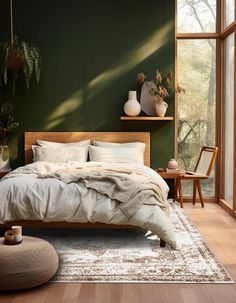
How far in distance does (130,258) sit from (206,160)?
9.70ft

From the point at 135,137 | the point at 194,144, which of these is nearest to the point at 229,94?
the point at 194,144

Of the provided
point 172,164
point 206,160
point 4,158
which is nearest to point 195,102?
point 206,160

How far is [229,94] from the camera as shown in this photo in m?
6.39

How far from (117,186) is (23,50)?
2843 mm

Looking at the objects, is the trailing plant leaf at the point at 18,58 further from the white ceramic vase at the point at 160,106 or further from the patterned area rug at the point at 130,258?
the patterned area rug at the point at 130,258

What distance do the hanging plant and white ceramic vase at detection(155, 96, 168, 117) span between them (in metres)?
1.68

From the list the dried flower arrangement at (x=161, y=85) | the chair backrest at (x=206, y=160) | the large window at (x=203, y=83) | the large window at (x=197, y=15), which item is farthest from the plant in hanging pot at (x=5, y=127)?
the large window at (x=197, y=15)

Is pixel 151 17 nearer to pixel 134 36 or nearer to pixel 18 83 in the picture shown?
pixel 134 36

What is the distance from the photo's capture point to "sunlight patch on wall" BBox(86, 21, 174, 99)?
22.3 feet

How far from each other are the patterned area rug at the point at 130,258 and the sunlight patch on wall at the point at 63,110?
231 centimetres

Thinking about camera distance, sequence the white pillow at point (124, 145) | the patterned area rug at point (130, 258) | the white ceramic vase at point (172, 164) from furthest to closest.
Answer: the white pillow at point (124, 145)
the white ceramic vase at point (172, 164)
the patterned area rug at point (130, 258)

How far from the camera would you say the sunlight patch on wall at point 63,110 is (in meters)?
6.85

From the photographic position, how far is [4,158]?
264 inches

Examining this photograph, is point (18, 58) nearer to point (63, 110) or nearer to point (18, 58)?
point (18, 58)
